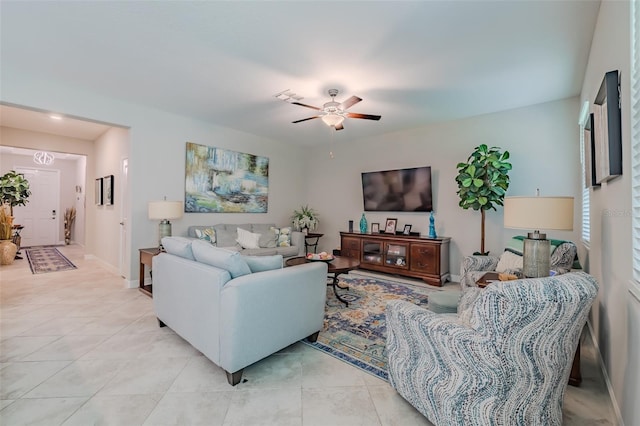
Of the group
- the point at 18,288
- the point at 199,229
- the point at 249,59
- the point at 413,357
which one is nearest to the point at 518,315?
the point at 413,357

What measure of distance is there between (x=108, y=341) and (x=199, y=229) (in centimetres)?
239

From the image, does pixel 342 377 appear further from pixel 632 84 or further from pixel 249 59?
pixel 249 59

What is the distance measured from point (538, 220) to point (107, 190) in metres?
6.63

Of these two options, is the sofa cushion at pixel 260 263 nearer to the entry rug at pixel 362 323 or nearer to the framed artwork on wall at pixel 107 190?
the entry rug at pixel 362 323

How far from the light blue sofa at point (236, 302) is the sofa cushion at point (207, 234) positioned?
203 cm

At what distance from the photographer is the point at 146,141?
4301 millimetres

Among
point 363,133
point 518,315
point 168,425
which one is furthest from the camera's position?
point 363,133

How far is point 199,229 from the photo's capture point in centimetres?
471

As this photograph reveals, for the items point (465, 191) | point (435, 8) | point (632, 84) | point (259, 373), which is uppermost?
point (435, 8)

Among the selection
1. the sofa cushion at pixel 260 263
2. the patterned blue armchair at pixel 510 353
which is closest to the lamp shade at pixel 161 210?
the sofa cushion at pixel 260 263

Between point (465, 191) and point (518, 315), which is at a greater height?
point (465, 191)

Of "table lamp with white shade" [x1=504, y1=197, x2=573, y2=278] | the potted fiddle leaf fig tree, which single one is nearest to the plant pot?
the potted fiddle leaf fig tree

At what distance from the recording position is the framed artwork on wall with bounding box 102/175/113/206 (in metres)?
5.32

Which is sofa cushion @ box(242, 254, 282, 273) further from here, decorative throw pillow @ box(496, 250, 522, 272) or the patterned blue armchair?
decorative throw pillow @ box(496, 250, 522, 272)
